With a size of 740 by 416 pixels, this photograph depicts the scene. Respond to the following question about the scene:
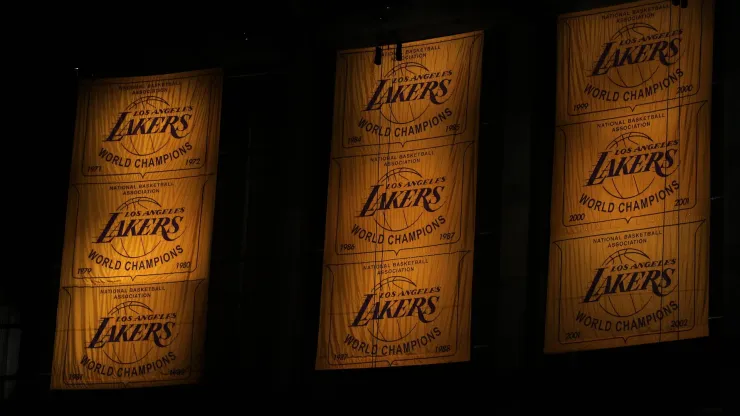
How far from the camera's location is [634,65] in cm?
2156

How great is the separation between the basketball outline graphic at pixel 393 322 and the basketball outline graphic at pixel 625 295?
2755 mm

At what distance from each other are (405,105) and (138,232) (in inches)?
209

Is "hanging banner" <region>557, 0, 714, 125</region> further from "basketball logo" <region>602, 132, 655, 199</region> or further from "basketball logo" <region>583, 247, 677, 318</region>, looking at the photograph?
"basketball logo" <region>583, 247, 677, 318</region>

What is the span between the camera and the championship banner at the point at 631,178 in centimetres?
Result: 2023

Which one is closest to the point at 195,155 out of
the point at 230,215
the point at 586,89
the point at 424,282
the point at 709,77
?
the point at 230,215

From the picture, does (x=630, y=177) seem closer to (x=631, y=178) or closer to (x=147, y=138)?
(x=631, y=178)

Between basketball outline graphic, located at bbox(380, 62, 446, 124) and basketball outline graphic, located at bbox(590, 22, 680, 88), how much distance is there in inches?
116

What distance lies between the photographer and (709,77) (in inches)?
825

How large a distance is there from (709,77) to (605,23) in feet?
6.66

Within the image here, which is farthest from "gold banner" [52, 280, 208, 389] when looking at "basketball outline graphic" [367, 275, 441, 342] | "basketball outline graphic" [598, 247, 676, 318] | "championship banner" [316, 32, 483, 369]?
"basketball outline graphic" [598, 247, 676, 318]

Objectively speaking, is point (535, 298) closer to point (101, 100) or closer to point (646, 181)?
point (646, 181)

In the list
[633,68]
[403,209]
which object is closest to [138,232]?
[403,209]

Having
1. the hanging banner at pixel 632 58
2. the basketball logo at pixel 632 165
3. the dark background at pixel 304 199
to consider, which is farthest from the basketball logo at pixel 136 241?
the basketball logo at pixel 632 165

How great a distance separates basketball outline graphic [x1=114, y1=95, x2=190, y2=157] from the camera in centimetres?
2466
